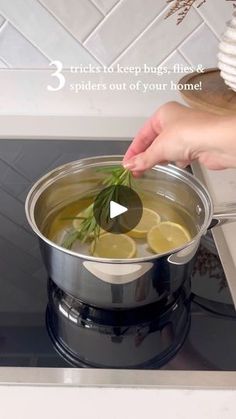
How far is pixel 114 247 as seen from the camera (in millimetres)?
660

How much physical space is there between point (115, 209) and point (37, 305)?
15 centimetres

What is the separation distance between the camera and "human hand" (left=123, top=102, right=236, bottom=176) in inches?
22.4

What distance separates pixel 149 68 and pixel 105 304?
521 millimetres

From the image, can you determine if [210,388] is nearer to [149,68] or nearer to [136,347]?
[136,347]

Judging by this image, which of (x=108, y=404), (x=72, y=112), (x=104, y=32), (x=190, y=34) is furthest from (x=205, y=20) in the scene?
(x=108, y=404)

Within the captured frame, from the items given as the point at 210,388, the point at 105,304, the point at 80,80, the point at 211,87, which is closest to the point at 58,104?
the point at 80,80

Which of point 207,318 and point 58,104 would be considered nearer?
point 207,318

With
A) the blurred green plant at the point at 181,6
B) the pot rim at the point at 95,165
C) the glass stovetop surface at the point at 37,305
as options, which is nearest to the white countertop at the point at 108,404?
the glass stovetop surface at the point at 37,305

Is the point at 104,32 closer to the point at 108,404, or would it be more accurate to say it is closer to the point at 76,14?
the point at 76,14

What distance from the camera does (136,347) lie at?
59 cm

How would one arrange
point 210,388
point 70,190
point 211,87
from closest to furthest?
point 210,388 → point 70,190 → point 211,87

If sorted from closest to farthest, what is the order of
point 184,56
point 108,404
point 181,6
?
point 108,404, point 181,6, point 184,56

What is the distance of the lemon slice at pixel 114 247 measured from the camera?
0.65 meters

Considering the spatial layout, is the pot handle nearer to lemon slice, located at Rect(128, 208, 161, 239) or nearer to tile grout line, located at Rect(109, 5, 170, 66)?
lemon slice, located at Rect(128, 208, 161, 239)
